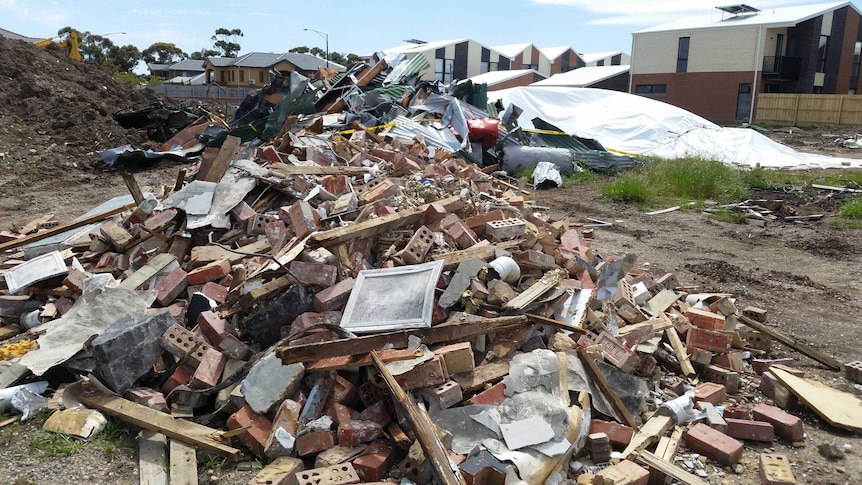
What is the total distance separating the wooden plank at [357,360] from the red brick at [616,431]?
3.92 feet

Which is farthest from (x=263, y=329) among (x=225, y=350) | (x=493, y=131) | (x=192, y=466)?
(x=493, y=131)

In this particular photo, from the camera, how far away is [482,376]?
3.94 metres

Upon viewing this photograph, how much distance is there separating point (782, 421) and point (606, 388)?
1128 millimetres

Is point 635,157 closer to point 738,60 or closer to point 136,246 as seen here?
point 136,246

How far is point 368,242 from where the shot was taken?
5125 mm

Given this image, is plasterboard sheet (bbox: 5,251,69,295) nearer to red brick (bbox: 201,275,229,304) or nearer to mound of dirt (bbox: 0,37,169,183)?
red brick (bbox: 201,275,229,304)

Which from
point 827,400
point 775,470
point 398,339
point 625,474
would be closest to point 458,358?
point 398,339

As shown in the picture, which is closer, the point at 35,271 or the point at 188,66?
the point at 35,271

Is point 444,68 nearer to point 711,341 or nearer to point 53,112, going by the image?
point 53,112

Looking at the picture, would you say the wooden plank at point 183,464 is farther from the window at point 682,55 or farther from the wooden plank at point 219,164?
the window at point 682,55

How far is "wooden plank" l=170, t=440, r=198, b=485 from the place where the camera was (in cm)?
337

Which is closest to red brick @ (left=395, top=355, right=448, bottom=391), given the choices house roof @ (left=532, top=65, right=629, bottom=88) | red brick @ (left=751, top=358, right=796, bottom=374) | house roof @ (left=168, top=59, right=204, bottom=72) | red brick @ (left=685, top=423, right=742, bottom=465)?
red brick @ (left=685, top=423, right=742, bottom=465)

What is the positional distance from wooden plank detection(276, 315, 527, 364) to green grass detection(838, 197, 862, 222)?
9.38 m

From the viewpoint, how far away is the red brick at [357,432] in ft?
11.7
